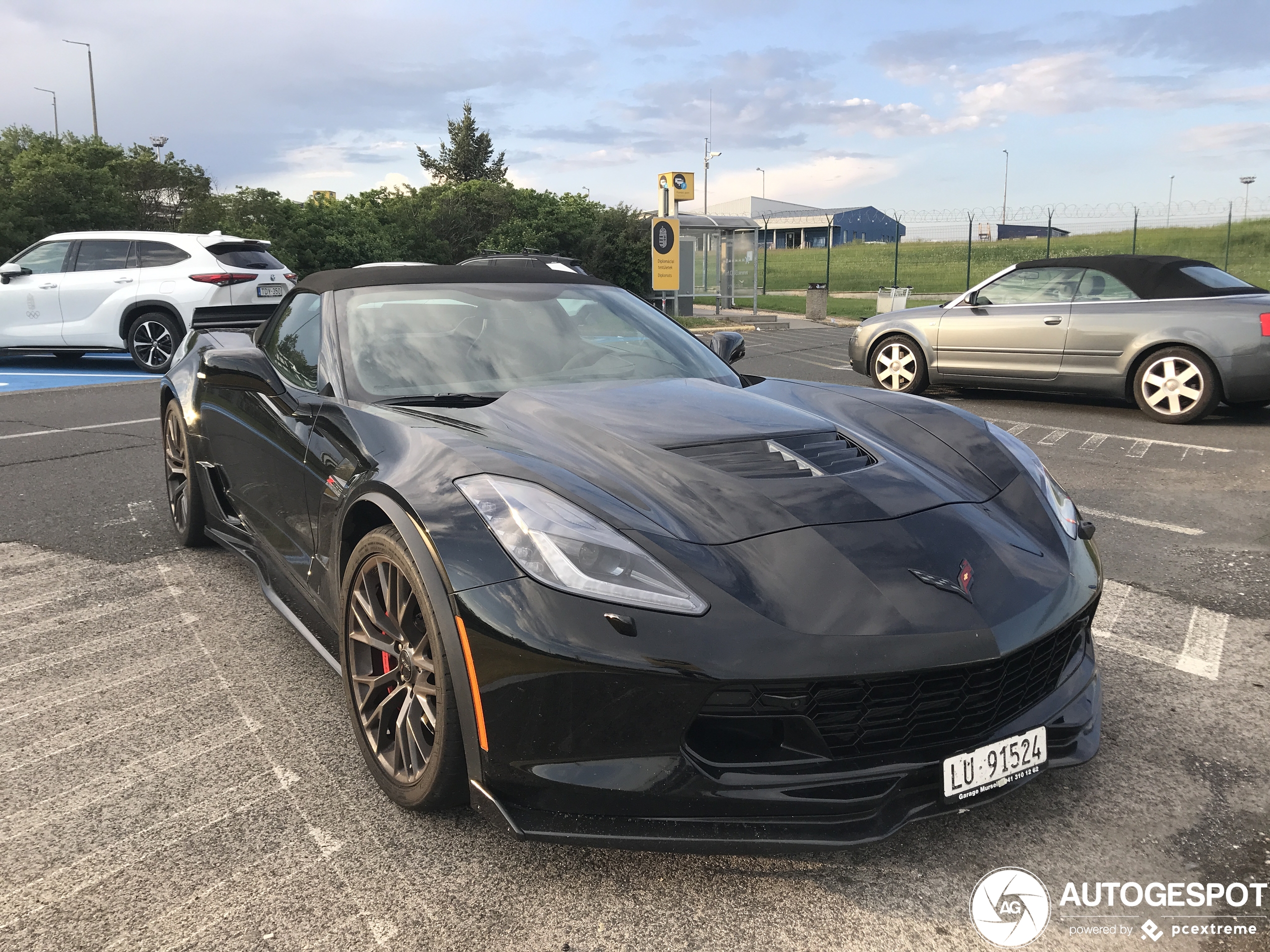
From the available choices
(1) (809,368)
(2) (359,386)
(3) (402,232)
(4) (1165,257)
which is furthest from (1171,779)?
(3) (402,232)

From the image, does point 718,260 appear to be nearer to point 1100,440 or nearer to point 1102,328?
point 1102,328

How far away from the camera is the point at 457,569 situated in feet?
7.28

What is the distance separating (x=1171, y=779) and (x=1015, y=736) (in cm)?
77

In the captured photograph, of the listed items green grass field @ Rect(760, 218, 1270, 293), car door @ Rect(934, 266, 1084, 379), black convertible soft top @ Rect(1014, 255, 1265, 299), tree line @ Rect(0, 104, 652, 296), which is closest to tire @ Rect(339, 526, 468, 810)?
car door @ Rect(934, 266, 1084, 379)

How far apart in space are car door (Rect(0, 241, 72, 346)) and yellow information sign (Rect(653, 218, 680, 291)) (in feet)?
42.0

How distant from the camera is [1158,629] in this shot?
3789 millimetres

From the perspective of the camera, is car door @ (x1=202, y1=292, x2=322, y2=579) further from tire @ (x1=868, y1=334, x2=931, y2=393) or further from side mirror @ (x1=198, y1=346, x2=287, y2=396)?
tire @ (x1=868, y1=334, x2=931, y2=393)

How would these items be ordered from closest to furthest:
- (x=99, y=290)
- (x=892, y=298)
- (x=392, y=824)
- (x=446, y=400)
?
(x=392, y=824)
(x=446, y=400)
(x=99, y=290)
(x=892, y=298)

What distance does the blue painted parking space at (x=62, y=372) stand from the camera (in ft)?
37.2

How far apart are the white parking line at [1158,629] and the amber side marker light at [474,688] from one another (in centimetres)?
241

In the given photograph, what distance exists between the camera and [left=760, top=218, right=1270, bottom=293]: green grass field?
41.6 meters

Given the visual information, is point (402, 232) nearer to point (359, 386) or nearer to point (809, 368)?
point (809, 368)

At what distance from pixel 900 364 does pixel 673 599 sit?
28.8 ft

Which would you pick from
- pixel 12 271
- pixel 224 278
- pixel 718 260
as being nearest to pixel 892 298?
pixel 718 260
